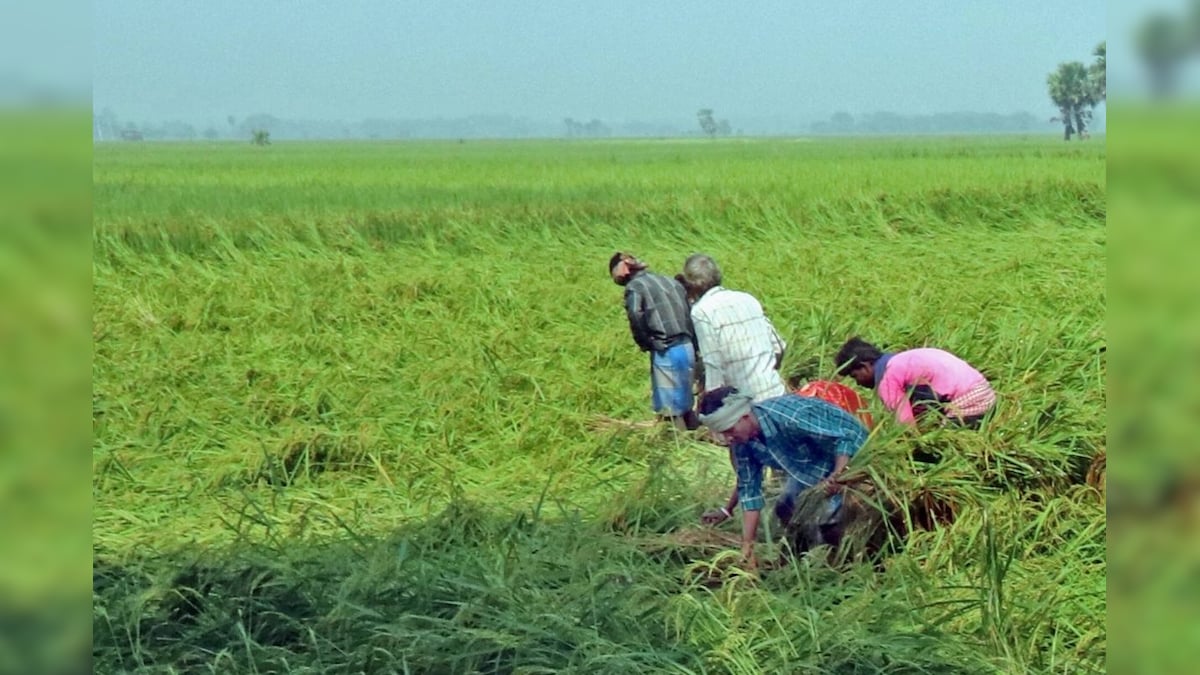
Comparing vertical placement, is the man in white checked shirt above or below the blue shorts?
above

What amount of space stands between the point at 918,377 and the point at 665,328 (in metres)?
1.01

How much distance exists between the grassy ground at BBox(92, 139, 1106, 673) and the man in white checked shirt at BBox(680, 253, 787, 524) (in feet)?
1.10

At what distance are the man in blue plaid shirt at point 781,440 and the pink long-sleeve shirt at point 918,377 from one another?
0.37 m

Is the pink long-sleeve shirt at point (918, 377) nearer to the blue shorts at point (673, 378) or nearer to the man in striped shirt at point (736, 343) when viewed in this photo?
the man in striped shirt at point (736, 343)

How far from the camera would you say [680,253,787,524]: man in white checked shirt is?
12.4ft

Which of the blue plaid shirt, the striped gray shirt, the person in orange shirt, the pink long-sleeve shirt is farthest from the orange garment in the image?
the striped gray shirt

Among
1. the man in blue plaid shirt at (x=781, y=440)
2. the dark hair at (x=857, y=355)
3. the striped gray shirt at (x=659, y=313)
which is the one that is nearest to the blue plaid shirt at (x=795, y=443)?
the man in blue plaid shirt at (x=781, y=440)

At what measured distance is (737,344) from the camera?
3.79 meters

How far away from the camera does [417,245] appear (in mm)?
10000

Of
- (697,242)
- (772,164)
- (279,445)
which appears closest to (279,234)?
(697,242)

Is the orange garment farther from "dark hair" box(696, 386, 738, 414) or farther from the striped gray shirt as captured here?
the striped gray shirt

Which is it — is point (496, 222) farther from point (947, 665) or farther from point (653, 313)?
point (947, 665)

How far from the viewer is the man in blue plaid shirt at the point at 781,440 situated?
113 inches

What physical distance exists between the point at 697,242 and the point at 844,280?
9.78ft
